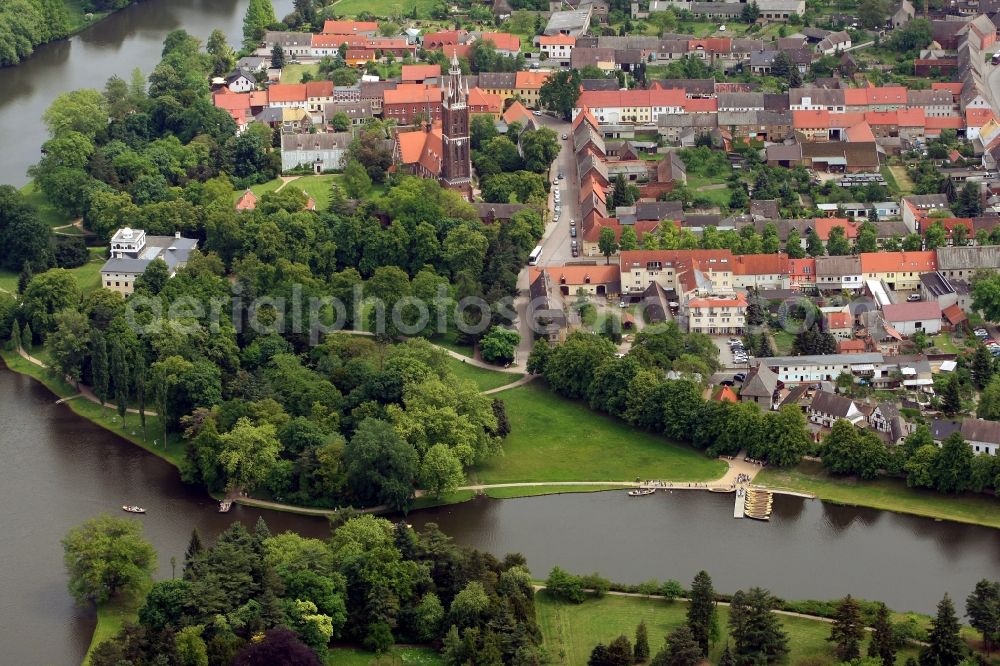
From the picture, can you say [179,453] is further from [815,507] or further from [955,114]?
[955,114]

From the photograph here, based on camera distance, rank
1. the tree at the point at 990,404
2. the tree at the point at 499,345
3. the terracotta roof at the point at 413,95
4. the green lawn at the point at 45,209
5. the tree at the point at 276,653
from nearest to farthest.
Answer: the tree at the point at 276,653, the tree at the point at 990,404, the tree at the point at 499,345, the green lawn at the point at 45,209, the terracotta roof at the point at 413,95

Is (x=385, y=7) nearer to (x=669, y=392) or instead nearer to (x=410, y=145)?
(x=410, y=145)

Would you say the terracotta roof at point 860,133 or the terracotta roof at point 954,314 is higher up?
the terracotta roof at point 860,133

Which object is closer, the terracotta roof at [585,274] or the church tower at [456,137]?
the terracotta roof at [585,274]

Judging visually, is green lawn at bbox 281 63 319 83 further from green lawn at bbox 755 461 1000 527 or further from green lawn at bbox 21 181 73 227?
green lawn at bbox 755 461 1000 527

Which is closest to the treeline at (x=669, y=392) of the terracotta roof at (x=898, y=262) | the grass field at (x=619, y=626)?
the terracotta roof at (x=898, y=262)

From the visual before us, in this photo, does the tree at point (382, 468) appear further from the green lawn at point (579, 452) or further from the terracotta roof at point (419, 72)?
the terracotta roof at point (419, 72)

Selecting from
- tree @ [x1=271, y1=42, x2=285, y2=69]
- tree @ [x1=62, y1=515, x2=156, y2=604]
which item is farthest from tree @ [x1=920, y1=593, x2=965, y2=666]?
tree @ [x1=271, y1=42, x2=285, y2=69]

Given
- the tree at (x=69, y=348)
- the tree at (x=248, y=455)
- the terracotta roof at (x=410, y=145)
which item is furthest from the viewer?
the terracotta roof at (x=410, y=145)
